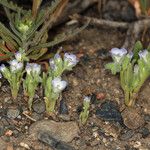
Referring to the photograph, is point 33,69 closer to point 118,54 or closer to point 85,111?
point 85,111

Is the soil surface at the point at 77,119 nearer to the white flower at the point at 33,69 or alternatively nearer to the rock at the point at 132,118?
the rock at the point at 132,118

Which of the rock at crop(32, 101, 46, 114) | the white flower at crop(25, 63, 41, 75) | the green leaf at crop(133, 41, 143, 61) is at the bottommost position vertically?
the green leaf at crop(133, 41, 143, 61)

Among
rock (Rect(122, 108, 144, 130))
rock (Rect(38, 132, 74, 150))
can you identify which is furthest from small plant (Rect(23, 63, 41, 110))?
rock (Rect(122, 108, 144, 130))

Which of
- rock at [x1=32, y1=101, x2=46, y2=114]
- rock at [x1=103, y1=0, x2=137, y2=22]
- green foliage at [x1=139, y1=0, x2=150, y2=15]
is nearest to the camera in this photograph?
rock at [x1=32, y1=101, x2=46, y2=114]

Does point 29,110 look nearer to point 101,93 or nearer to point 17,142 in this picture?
point 17,142

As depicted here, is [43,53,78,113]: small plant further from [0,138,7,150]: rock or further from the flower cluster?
[0,138,7,150]: rock

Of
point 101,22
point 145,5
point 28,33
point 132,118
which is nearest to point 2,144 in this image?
point 28,33

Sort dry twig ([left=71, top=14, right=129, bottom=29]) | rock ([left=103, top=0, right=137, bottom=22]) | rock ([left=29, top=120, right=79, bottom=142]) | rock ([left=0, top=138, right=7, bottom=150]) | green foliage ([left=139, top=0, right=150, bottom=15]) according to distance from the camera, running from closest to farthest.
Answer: rock ([left=0, top=138, right=7, bottom=150]) → rock ([left=29, top=120, right=79, bottom=142]) → green foliage ([left=139, top=0, right=150, bottom=15]) → dry twig ([left=71, top=14, right=129, bottom=29]) → rock ([left=103, top=0, right=137, bottom=22])

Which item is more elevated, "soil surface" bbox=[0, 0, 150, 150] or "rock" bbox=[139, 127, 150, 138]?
"soil surface" bbox=[0, 0, 150, 150]
